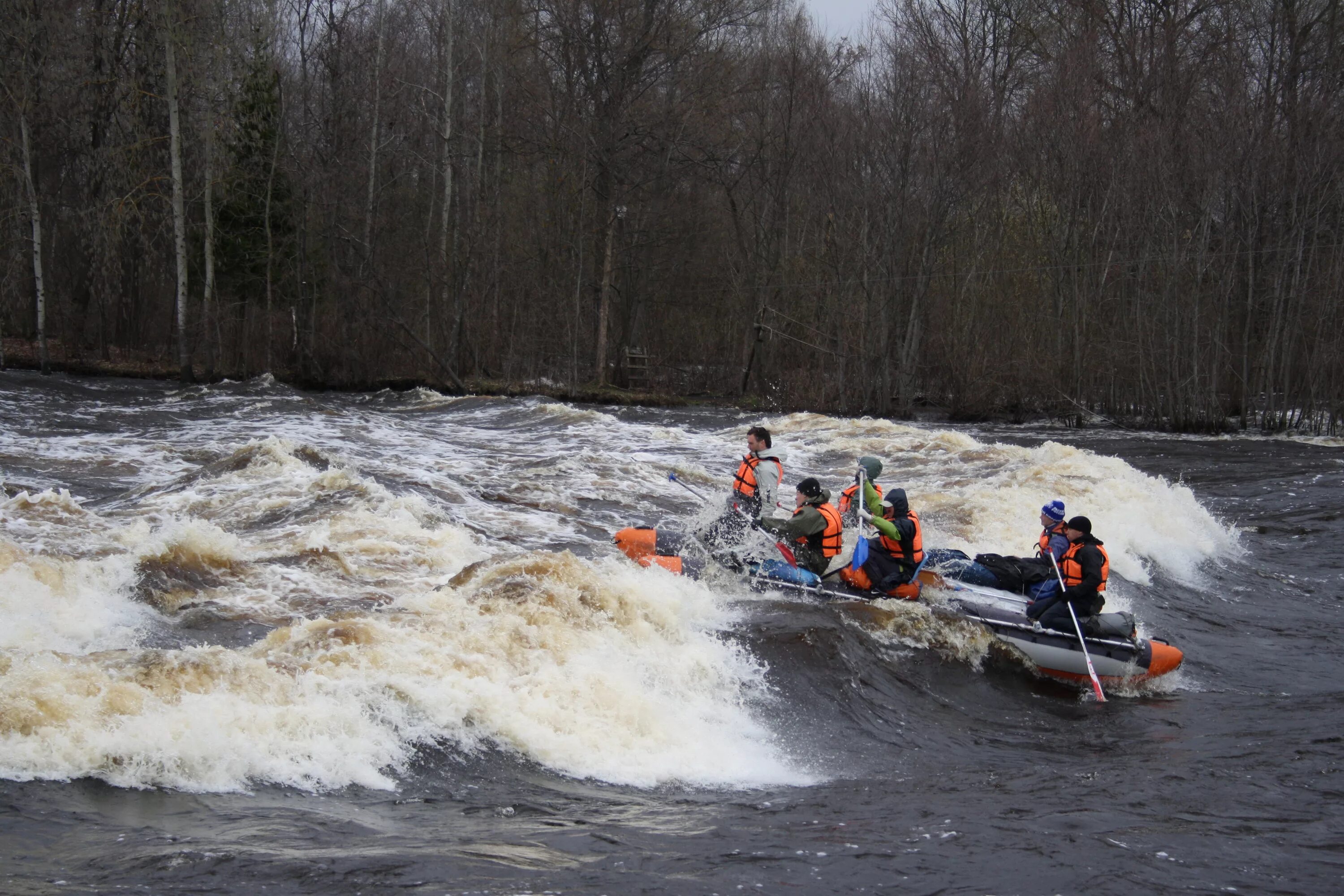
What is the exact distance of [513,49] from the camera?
2995 centimetres

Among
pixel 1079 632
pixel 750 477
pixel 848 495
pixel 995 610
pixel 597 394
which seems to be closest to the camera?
pixel 1079 632

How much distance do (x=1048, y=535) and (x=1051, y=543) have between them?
31cm

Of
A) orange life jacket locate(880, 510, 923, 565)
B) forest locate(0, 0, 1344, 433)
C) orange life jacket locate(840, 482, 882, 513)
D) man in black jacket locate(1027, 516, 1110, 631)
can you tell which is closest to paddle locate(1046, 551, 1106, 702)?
man in black jacket locate(1027, 516, 1110, 631)

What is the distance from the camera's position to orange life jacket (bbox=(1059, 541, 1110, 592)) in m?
8.99

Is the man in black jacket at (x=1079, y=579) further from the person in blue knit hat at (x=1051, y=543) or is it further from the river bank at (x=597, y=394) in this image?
the river bank at (x=597, y=394)

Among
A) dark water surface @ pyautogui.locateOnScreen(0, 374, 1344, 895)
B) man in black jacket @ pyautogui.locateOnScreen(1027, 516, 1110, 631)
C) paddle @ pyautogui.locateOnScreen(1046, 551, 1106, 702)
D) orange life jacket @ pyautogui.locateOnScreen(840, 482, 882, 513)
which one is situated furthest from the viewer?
orange life jacket @ pyautogui.locateOnScreen(840, 482, 882, 513)

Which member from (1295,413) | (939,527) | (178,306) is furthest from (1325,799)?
(178,306)

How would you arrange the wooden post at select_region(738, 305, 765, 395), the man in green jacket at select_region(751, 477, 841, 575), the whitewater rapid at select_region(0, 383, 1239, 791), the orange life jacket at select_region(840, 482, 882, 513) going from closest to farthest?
1. the whitewater rapid at select_region(0, 383, 1239, 791)
2. the man in green jacket at select_region(751, 477, 841, 575)
3. the orange life jacket at select_region(840, 482, 882, 513)
4. the wooden post at select_region(738, 305, 765, 395)

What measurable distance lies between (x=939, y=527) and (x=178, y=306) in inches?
714

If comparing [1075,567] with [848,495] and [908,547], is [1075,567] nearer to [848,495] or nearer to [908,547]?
[908,547]

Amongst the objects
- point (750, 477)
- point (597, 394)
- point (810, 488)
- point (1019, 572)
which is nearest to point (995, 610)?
point (1019, 572)

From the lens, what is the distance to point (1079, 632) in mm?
8727

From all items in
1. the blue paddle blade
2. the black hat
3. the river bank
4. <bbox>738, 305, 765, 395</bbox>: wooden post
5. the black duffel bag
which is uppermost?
<bbox>738, 305, 765, 395</bbox>: wooden post

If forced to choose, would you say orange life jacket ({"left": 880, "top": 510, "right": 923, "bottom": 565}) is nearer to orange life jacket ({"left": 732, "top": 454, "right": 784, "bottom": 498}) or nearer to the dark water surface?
the dark water surface
